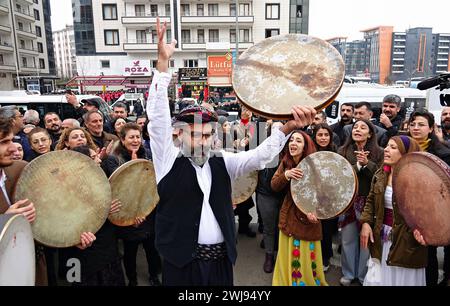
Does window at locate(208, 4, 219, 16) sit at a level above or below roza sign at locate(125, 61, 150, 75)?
above

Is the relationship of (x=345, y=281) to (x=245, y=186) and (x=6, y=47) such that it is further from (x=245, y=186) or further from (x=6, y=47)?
(x=6, y=47)

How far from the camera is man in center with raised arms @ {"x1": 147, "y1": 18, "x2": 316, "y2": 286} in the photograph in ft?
6.58

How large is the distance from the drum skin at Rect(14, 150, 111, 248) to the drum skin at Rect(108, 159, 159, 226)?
0.25 m

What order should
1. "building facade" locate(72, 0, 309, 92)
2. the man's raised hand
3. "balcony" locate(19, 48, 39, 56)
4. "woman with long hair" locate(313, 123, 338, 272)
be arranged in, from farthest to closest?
"balcony" locate(19, 48, 39, 56) < "building facade" locate(72, 0, 309, 92) < "woman with long hair" locate(313, 123, 338, 272) < the man's raised hand

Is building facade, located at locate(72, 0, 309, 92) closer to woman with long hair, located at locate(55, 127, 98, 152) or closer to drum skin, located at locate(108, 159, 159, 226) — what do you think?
woman with long hair, located at locate(55, 127, 98, 152)

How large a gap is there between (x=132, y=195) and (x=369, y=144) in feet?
8.75

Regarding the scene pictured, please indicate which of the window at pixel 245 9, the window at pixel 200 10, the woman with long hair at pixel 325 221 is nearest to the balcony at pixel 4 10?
the window at pixel 200 10

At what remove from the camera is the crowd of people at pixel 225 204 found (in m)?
2.01

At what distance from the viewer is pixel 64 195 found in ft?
8.92

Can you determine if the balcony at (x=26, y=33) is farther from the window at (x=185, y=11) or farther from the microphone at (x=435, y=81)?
the microphone at (x=435, y=81)

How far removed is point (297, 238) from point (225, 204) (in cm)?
154

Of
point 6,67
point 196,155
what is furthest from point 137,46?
point 196,155

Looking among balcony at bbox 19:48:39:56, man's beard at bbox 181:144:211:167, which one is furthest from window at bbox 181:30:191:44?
man's beard at bbox 181:144:211:167

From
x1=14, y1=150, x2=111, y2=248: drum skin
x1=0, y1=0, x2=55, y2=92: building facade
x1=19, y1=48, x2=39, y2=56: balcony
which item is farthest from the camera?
x1=19, y1=48, x2=39, y2=56: balcony
